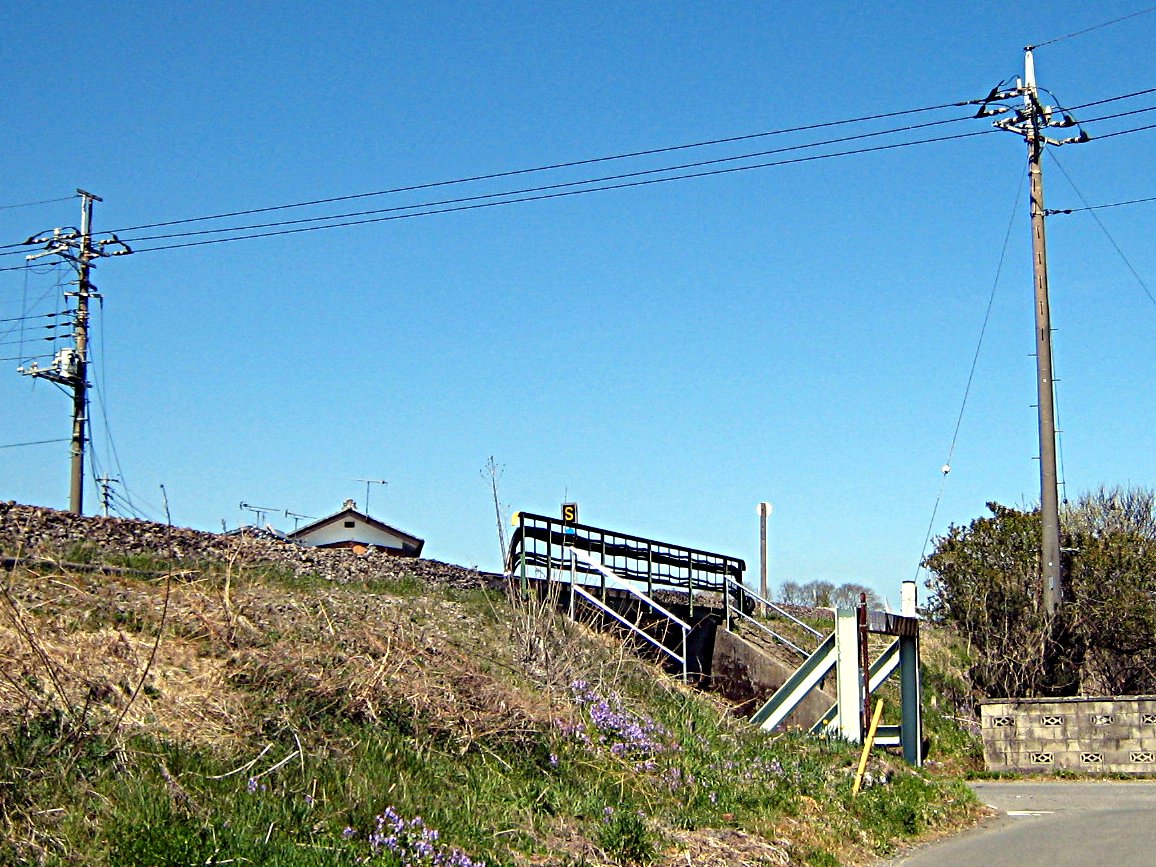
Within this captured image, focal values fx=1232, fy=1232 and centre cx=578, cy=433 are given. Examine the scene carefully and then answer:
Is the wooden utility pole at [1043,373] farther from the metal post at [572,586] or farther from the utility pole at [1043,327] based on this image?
the metal post at [572,586]

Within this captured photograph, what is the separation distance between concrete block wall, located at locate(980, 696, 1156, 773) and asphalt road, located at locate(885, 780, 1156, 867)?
106 centimetres

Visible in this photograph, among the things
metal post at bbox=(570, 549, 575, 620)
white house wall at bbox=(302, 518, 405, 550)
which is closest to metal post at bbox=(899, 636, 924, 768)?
metal post at bbox=(570, 549, 575, 620)

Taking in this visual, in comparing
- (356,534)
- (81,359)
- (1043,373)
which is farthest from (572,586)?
(356,534)

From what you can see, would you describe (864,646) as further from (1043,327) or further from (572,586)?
(1043,327)

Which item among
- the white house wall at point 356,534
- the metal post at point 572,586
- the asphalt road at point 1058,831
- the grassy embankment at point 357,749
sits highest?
the white house wall at point 356,534

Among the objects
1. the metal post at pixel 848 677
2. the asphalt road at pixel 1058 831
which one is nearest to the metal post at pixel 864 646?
the metal post at pixel 848 677

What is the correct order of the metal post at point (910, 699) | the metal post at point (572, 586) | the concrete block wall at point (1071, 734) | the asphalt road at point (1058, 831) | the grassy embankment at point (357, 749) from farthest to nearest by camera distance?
the concrete block wall at point (1071, 734) → the metal post at point (910, 699) → the metal post at point (572, 586) → the asphalt road at point (1058, 831) → the grassy embankment at point (357, 749)

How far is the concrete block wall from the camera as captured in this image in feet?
61.8

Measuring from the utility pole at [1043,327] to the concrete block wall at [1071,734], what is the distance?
9.53ft

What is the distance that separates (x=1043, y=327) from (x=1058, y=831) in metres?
12.3

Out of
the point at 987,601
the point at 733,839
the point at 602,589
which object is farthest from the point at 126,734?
the point at 987,601

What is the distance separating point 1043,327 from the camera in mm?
23000

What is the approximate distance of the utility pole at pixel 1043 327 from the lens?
863 inches

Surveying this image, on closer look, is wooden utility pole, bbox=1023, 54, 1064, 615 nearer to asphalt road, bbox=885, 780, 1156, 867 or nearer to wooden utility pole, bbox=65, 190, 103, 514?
asphalt road, bbox=885, 780, 1156, 867
